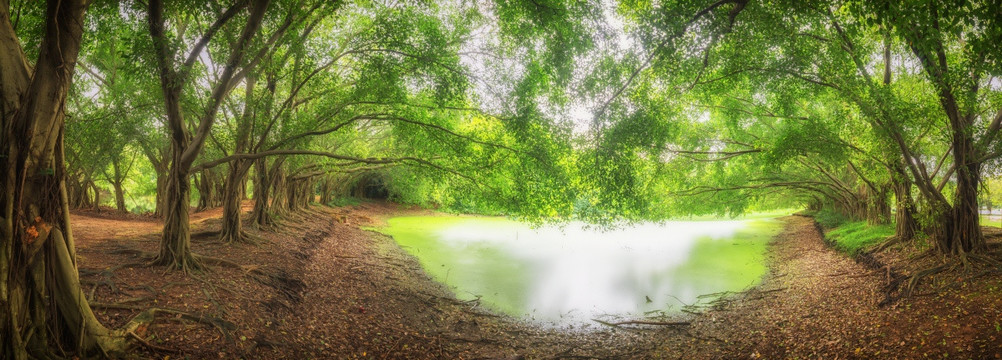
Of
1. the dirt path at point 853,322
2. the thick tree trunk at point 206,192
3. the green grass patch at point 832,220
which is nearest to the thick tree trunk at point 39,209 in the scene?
the dirt path at point 853,322

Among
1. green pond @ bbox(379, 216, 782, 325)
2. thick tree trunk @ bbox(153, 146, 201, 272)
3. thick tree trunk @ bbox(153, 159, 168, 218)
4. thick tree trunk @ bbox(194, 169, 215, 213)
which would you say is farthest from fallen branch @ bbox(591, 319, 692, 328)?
thick tree trunk @ bbox(194, 169, 215, 213)

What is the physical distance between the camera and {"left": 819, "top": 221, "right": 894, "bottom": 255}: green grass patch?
13.4 metres

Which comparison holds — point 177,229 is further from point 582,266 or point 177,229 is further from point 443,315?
point 582,266

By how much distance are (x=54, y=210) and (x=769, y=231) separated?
29930mm

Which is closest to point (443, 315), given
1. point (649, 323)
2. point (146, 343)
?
point (649, 323)

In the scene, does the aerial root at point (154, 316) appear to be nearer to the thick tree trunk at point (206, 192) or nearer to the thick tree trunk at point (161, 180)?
the thick tree trunk at point (161, 180)

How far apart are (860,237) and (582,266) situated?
8.70 m

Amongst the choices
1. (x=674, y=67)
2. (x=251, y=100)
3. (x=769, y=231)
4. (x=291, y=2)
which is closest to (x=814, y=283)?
(x=674, y=67)

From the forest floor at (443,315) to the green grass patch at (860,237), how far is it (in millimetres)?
1082

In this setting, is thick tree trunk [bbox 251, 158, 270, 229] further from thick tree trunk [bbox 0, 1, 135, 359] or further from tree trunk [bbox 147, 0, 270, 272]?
thick tree trunk [bbox 0, 1, 135, 359]

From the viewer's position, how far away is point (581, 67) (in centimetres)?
968

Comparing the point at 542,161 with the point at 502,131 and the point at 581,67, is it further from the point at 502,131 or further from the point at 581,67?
the point at 581,67

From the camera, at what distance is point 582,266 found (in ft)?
55.0

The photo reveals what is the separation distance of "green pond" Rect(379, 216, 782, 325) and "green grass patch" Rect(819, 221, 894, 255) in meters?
2.40
